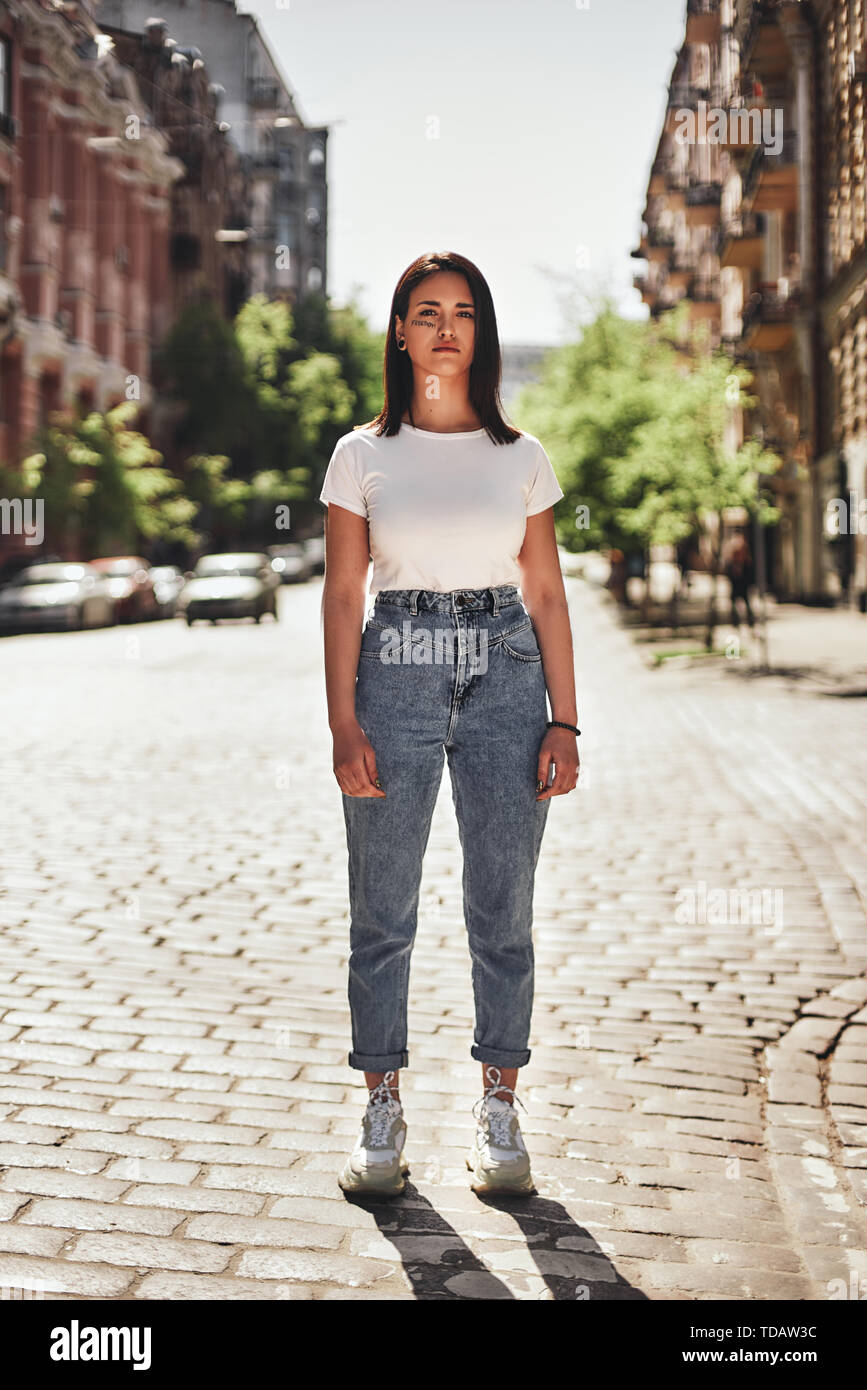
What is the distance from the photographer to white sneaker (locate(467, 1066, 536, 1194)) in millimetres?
3377

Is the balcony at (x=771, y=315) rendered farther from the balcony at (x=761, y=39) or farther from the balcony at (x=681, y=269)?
the balcony at (x=681, y=269)

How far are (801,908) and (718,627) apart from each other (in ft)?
64.8

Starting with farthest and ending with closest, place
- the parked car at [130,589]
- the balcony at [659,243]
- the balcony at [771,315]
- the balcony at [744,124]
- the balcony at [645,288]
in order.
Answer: the balcony at [645,288]
the balcony at [659,243]
the parked car at [130,589]
the balcony at [744,124]
the balcony at [771,315]

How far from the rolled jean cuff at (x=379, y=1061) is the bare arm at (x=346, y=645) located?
0.63 metres

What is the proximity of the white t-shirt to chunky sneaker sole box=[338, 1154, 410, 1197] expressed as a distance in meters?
1.29

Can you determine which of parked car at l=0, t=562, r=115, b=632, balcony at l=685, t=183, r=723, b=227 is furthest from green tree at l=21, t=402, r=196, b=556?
balcony at l=685, t=183, r=723, b=227

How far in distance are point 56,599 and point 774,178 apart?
16471 mm

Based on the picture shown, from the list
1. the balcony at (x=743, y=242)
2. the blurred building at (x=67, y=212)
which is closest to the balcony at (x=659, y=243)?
the balcony at (x=743, y=242)

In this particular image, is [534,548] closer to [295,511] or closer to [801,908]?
[801,908]

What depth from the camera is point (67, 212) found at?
4084cm

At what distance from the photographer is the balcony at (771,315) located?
3097 centimetres
